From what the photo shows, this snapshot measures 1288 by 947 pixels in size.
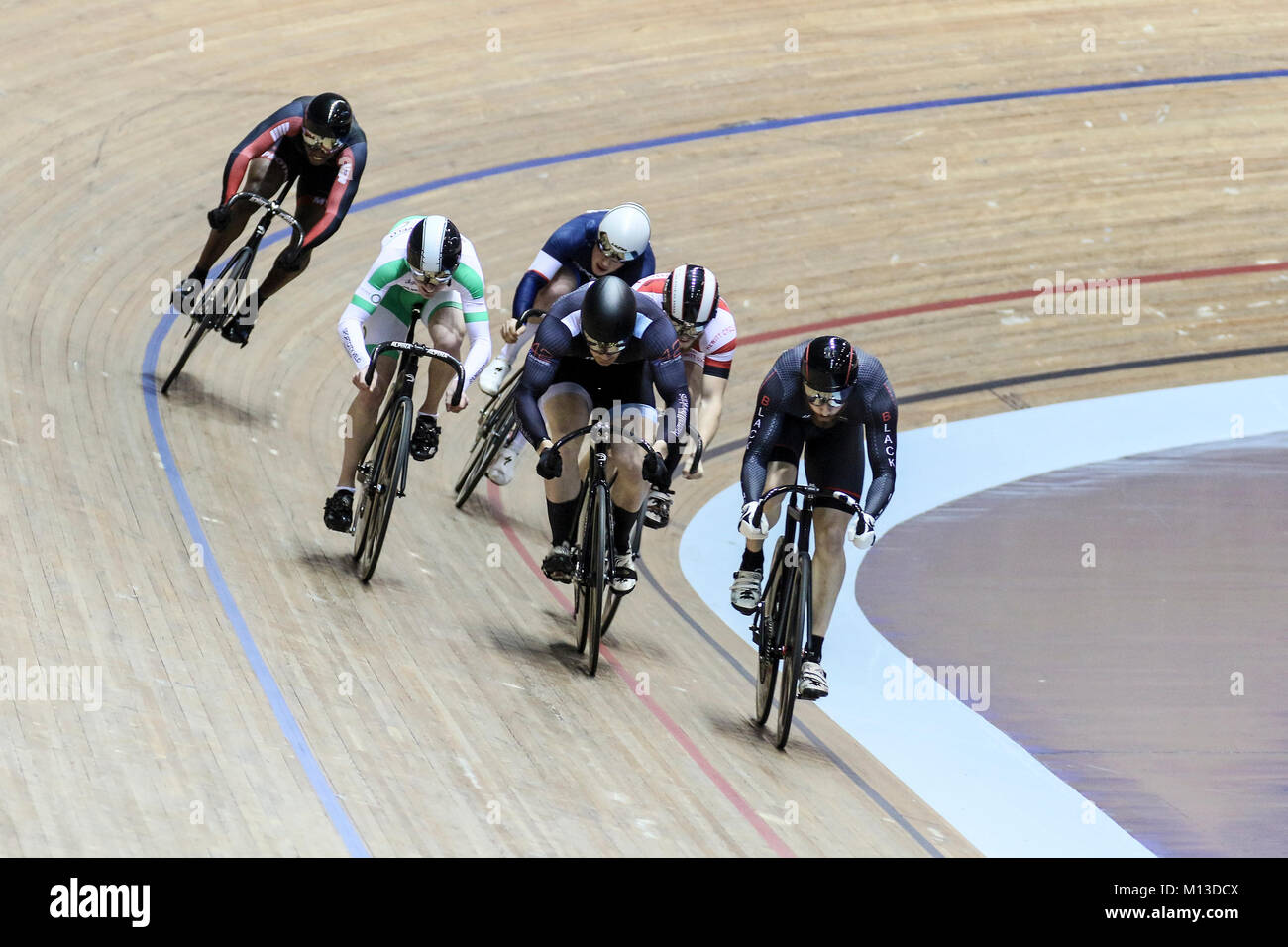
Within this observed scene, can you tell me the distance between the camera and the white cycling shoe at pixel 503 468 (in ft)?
19.1

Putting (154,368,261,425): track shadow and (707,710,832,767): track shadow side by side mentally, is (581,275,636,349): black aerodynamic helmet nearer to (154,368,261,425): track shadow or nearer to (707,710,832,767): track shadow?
(707,710,832,767): track shadow

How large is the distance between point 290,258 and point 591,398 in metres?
1.81

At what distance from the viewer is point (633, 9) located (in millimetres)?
10102

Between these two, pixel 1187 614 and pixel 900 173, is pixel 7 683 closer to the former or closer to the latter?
pixel 1187 614

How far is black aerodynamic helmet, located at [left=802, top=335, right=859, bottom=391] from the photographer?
4.07 meters

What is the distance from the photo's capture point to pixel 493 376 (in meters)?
5.56

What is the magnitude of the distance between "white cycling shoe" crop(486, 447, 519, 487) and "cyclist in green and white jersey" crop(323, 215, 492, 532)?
2.59ft

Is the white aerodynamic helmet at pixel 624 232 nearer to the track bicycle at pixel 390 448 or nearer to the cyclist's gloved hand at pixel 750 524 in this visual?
the track bicycle at pixel 390 448

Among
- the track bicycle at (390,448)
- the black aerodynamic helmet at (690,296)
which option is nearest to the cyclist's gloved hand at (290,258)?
the track bicycle at (390,448)

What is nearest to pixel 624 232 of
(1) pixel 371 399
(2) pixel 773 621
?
(1) pixel 371 399

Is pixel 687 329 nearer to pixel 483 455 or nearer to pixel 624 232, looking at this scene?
pixel 624 232

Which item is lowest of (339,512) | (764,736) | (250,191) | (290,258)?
(764,736)

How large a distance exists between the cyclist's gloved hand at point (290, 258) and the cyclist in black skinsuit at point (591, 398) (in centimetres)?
165
